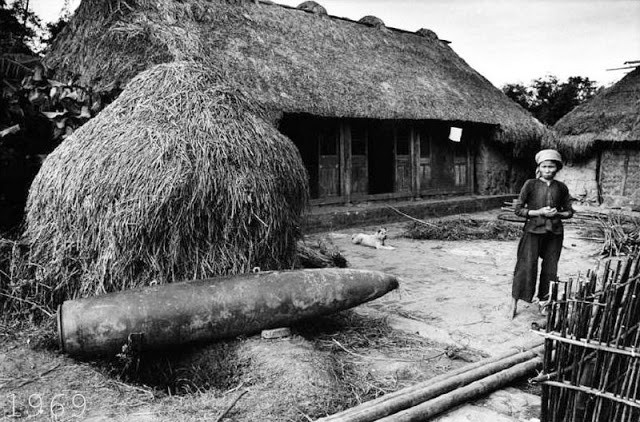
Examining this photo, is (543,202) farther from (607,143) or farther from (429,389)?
(607,143)

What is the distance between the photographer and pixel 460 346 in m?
4.65

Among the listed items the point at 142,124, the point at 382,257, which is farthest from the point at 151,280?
the point at 382,257

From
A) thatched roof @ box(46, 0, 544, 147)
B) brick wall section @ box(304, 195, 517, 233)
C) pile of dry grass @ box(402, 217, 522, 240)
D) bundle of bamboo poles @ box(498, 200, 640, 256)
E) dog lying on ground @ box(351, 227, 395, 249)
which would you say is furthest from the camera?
brick wall section @ box(304, 195, 517, 233)

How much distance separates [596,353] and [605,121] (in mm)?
14840

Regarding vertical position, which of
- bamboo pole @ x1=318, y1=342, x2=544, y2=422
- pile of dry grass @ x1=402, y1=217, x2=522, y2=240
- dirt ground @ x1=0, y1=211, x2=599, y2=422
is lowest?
dirt ground @ x1=0, y1=211, x2=599, y2=422

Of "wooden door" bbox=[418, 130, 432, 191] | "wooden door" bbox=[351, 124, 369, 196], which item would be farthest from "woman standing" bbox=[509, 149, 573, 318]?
"wooden door" bbox=[418, 130, 432, 191]

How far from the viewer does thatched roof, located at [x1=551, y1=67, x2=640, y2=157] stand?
15156mm

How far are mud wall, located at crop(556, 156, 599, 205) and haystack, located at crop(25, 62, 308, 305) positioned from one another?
13.8 meters

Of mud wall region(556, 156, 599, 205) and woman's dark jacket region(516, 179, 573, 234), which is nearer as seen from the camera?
woman's dark jacket region(516, 179, 573, 234)

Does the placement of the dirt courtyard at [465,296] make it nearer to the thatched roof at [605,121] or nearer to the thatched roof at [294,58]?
the thatched roof at [294,58]

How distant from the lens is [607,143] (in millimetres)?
15961

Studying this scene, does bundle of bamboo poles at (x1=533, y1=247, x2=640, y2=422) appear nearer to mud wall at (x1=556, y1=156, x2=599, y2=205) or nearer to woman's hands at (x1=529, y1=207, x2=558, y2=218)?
woman's hands at (x1=529, y1=207, x2=558, y2=218)

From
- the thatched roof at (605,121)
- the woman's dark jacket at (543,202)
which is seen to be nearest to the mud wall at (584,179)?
the thatched roof at (605,121)

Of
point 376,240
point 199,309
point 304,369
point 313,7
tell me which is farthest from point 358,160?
point 304,369
